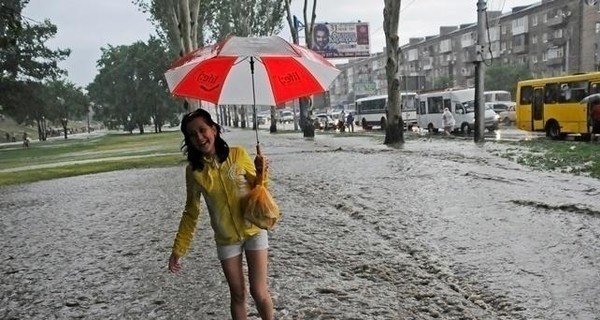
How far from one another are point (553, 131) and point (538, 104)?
155 centimetres

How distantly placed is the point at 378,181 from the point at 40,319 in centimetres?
805

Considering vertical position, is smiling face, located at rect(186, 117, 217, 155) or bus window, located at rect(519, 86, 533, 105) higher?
bus window, located at rect(519, 86, 533, 105)

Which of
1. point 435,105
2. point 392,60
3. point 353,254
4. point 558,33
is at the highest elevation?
point 558,33

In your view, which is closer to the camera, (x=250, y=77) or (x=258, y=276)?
(x=258, y=276)

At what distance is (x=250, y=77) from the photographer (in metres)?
4.62

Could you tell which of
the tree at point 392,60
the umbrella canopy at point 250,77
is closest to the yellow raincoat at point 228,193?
the umbrella canopy at point 250,77

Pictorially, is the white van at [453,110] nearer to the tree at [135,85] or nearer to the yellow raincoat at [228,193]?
the yellow raincoat at [228,193]

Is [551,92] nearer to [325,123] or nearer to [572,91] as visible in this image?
[572,91]

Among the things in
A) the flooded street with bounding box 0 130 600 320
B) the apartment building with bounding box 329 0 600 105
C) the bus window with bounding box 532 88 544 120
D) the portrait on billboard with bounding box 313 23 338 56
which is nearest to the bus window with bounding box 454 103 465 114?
the apartment building with bounding box 329 0 600 105

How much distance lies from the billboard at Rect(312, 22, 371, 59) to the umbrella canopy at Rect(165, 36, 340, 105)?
3611 cm

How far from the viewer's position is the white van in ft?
99.4

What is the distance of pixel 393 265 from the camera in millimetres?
5434

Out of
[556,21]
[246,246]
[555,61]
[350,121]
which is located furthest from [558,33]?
[246,246]

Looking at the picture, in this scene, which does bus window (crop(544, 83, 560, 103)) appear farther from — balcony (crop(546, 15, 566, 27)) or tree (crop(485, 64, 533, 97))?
balcony (crop(546, 15, 566, 27))
